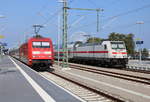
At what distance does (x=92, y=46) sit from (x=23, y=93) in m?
27.0

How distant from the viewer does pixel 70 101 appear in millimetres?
9148

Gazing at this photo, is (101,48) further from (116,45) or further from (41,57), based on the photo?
(41,57)

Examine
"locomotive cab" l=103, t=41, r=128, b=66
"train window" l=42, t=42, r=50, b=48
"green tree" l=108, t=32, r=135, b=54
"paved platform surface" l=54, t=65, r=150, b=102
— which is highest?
"green tree" l=108, t=32, r=135, b=54

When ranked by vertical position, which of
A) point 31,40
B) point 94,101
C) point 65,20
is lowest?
point 94,101

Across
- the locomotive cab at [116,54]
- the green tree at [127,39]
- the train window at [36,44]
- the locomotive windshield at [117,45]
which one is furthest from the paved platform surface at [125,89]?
the green tree at [127,39]

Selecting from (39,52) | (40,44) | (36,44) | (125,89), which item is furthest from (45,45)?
(125,89)

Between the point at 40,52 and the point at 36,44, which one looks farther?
the point at 36,44

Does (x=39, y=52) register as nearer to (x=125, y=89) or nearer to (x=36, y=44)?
(x=36, y=44)

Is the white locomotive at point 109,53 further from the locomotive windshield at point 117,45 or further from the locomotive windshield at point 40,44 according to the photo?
the locomotive windshield at point 40,44

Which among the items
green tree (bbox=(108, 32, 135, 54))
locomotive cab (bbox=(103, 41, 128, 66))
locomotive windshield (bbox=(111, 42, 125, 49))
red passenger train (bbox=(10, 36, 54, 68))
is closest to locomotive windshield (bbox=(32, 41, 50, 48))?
red passenger train (bbox=(10, 36, 54, 68))

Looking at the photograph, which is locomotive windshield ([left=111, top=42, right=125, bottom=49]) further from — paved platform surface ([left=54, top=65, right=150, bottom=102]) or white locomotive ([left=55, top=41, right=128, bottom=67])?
paved platform surface ([left=54, top=65, right=150, bottom=102])

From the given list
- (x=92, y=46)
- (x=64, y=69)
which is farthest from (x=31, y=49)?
(x=92, y=46)

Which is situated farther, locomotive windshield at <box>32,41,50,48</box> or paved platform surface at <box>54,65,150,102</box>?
locomotive windshield at <box>32,41,50,48</box>

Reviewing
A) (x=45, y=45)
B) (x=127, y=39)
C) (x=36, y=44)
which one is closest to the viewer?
(x=36, y=44)
